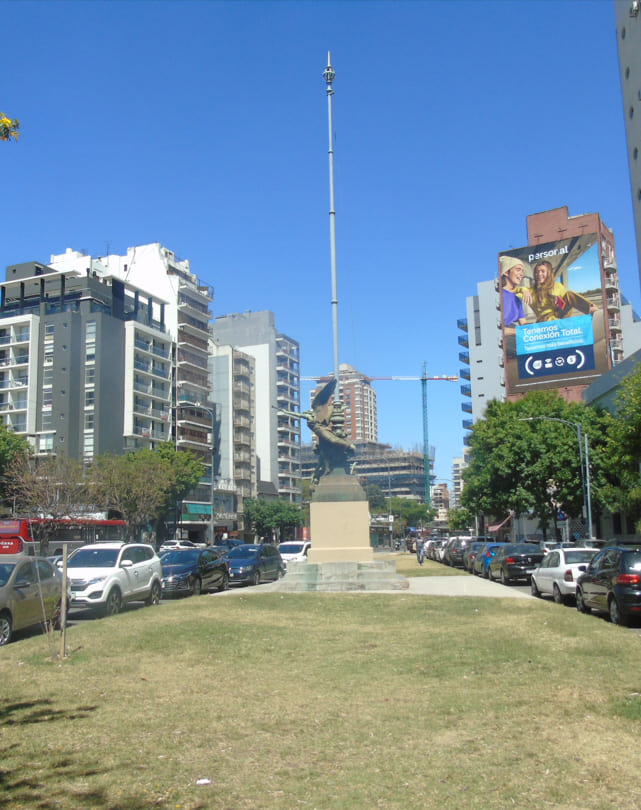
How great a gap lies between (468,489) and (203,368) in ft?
125

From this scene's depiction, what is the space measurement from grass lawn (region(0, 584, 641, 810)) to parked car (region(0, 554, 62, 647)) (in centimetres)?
83

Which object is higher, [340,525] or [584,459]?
[584,459]

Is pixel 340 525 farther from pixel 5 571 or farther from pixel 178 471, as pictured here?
pixel 178 471

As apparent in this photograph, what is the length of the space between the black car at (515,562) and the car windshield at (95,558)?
582 inches

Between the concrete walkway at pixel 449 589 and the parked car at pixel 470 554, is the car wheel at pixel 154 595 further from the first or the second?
the parked car at pixel 470 554

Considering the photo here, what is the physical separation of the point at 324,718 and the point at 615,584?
9253mm

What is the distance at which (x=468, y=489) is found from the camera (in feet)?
176

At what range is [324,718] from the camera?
277 inches

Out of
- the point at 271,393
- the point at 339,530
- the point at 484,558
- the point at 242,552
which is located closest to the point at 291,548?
the point at 242,552

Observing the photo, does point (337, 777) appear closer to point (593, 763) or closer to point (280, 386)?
point (593, 763)

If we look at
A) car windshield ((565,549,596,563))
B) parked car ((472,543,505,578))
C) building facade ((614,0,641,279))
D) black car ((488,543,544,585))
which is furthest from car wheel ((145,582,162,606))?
building facade ((614,0,641,279))

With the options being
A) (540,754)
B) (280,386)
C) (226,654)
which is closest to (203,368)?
(280,386)

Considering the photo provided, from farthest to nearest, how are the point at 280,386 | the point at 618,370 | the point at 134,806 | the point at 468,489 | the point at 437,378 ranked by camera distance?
the point at 437,378, the point at 280,386, the point at 468,489, the point at 618,370, the point at 134,806

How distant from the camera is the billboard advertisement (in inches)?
2817
